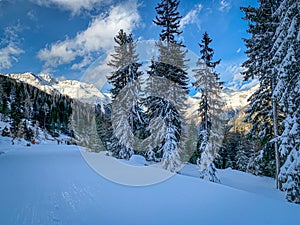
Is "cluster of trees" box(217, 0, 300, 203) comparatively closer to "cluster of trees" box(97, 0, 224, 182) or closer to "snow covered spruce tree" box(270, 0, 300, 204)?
"snow covered spruce tree" box(270, 0, 300, 204)

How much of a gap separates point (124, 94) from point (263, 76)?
31.1 ft

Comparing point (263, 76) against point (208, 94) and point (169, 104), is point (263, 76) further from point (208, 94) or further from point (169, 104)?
point (169, 104)

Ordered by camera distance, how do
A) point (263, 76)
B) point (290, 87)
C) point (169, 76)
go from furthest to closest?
point (169, 76) < point (263, 76) < point (290, 87)

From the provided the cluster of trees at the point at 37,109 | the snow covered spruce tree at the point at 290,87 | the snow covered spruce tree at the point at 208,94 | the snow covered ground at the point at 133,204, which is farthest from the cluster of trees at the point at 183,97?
the cluster of trees at the point at 37,109

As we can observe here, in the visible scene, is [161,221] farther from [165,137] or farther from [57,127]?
[57,127]

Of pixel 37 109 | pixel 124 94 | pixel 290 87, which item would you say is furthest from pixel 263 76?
pixel 37 109

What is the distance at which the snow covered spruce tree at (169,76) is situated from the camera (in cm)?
1248

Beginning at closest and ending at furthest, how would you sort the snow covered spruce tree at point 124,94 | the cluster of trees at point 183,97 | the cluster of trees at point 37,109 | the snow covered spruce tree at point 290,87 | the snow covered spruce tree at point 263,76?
the snow covered spruce tree at point 290,87 → the snow covered spruce tree at point 263,76 → the cluster of trees at point 183,97 → the snow covered spruce tree at point 124,94 → the cluster of trees at point 37,109

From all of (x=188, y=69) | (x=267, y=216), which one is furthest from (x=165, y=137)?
(x=267, y=216)

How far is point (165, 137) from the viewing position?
12.3 m

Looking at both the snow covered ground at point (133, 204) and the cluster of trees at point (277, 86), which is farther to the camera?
the cluster of trees at point (277, 86)

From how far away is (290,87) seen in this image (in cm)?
661

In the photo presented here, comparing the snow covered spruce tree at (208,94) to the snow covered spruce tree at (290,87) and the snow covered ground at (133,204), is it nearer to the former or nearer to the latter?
the snow covered spruce tree at (290,87)

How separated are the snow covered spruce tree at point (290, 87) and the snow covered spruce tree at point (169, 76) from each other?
6.36 meters
